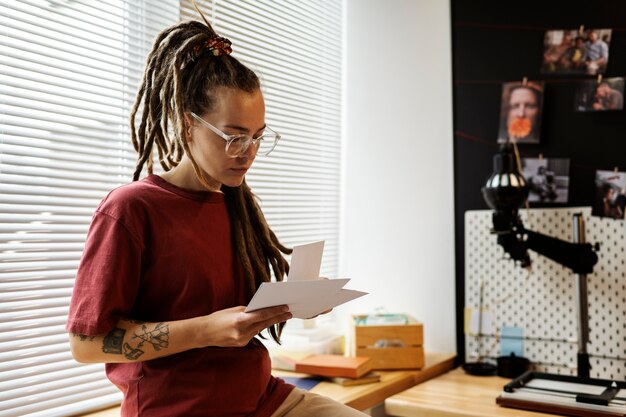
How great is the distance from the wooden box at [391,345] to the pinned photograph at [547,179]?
64 centimetres

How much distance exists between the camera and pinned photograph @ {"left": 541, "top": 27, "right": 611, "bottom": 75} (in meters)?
2.38

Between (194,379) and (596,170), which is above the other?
(596,170)

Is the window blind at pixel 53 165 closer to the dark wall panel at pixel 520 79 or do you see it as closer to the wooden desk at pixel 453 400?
the wooden desk at pixel 453 400

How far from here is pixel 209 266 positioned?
4.87ft

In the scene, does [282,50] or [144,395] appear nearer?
[144,395]

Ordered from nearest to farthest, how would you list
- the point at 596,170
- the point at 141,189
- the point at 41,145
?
the point at 141,189 < the point at 41,145 < the point at 596,170

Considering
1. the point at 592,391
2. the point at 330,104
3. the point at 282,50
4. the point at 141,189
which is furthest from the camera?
the point at 330,104

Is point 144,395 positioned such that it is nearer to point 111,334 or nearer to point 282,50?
point 111,334

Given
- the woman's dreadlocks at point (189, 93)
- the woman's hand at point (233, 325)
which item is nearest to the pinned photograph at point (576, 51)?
the woman's dreadlocks at point (189, 93)

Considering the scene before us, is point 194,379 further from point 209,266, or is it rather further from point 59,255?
point 59,255

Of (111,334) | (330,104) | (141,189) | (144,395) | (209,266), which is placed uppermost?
(330,104)

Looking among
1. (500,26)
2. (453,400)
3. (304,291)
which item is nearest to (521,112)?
(500,26)

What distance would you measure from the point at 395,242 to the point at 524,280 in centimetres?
54

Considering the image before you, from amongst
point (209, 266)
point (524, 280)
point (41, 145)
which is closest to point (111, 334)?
point (209, 266)
